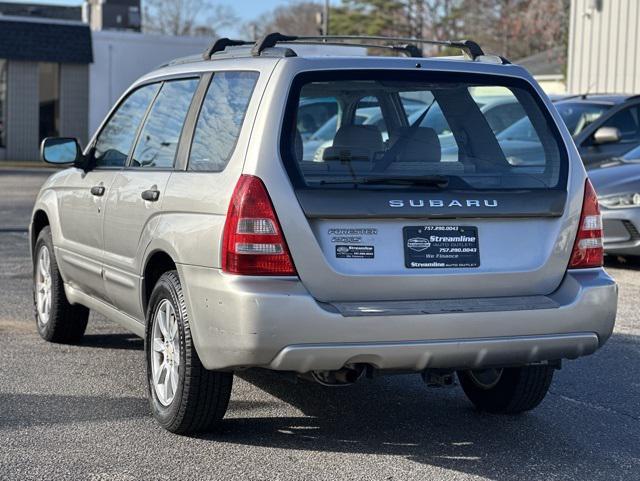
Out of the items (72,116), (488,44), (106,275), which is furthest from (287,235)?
(488,44)

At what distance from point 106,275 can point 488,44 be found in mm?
63707

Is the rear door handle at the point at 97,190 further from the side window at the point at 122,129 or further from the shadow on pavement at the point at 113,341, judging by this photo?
the shadow on pavement at the point at 113,341

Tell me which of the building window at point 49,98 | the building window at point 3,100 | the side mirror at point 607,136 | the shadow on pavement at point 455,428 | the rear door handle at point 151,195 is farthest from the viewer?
the building window at point 49,98

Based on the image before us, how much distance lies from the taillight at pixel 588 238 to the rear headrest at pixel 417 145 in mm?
715

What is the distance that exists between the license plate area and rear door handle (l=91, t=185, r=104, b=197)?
2.20 meters

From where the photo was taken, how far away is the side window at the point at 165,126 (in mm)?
5836

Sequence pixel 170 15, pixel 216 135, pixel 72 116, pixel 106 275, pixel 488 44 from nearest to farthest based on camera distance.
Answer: pixel 216 135 → pixel 106 275 → pixel 72 116 → pixel 488 44 → pixel 170 15

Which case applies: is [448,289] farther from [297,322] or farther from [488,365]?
[297,322]

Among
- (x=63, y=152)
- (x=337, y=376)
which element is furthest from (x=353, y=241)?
(x=63, y=152)

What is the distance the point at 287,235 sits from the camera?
4836 millimetres

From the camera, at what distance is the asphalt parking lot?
4973 mm

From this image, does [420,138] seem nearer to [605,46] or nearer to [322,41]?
[322,41]

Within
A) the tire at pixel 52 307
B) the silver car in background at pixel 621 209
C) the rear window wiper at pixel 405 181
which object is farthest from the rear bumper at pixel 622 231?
the rear window wiper at pixel 405 181

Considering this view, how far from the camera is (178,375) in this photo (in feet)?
17.3
